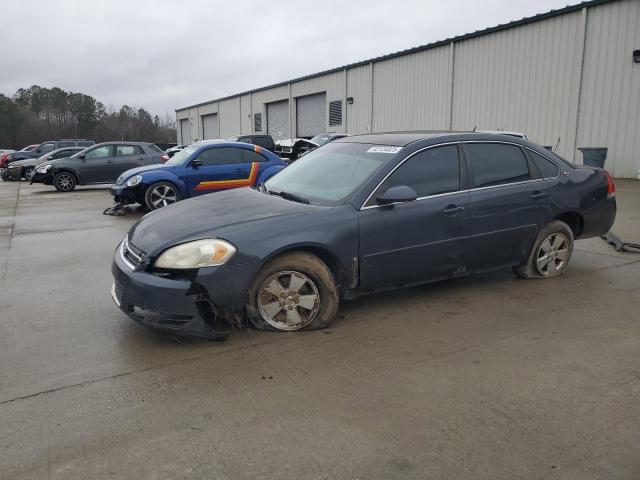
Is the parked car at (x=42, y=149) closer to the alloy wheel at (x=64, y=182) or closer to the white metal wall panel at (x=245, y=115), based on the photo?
the alloy wheel at (x=64, y=182)

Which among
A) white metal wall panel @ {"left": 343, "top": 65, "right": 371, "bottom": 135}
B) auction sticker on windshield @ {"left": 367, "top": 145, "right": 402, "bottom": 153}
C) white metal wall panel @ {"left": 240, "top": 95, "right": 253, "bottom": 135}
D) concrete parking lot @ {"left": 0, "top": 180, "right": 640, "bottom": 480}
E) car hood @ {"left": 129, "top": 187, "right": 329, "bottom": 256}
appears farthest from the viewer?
white metal wall panel @ {"left": 240, "top": 95, "right": 253, "bottom": 135}

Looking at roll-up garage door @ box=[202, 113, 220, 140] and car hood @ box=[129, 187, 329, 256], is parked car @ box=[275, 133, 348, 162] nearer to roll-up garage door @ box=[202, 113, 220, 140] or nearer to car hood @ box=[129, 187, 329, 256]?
car hood @ box=[129, 187, 329, 256]

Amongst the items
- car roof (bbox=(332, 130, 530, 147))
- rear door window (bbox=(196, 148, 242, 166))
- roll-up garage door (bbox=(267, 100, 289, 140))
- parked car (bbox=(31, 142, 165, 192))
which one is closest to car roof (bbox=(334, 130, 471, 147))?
car roof (bbox=(332, 130, 530, 147))

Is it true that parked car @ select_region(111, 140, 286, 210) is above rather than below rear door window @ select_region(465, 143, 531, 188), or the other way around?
below

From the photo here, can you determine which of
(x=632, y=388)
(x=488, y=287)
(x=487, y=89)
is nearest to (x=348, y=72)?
(x=487, y=89)

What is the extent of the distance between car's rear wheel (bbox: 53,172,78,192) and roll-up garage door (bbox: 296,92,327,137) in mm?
19372

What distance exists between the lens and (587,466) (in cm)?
251

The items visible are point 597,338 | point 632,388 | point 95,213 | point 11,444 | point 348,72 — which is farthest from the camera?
point 348,72

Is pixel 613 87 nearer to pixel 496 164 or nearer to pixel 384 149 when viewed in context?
pixel 496 164

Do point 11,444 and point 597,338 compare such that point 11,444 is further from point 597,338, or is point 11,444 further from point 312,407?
point 597,338

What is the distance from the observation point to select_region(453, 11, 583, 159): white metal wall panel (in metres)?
18.3

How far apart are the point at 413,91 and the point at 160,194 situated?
17304 millimetres

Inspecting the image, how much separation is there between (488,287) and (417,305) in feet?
3.28

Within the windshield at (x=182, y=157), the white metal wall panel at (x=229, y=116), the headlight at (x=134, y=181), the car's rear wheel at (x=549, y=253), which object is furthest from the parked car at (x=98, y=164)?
the white metal wall panel at (x=229, y=116)
